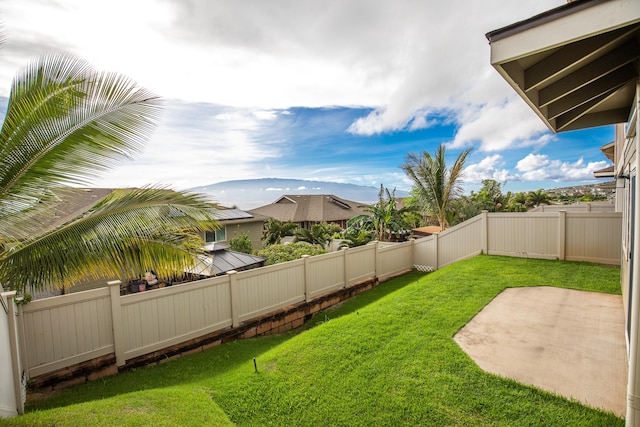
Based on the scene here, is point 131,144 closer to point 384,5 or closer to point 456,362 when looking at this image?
point 456,362

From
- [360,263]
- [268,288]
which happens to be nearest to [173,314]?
[268,288]

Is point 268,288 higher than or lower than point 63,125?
lower

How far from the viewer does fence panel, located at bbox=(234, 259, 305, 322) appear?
6648 mm

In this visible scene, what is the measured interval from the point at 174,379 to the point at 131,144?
11.7 ft

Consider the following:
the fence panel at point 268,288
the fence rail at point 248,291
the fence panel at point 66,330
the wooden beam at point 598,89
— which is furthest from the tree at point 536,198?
the fence panel at point 66,330

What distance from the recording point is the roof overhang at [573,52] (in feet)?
6.37

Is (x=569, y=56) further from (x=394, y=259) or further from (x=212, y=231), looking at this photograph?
(x=394, y=259)

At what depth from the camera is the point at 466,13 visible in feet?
25.5

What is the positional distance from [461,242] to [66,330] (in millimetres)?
11266

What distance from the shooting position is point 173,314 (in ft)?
18.5

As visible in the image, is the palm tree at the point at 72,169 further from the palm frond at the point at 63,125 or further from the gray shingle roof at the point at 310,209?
the gray shingle roof at the point at 310,209

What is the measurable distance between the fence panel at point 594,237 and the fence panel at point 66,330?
12.0m

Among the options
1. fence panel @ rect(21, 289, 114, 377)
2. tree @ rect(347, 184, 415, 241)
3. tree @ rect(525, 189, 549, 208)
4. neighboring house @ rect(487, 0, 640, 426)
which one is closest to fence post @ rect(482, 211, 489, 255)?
tree @ rect(347, 184, 415, 241)

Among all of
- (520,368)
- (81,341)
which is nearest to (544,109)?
(520,368)
